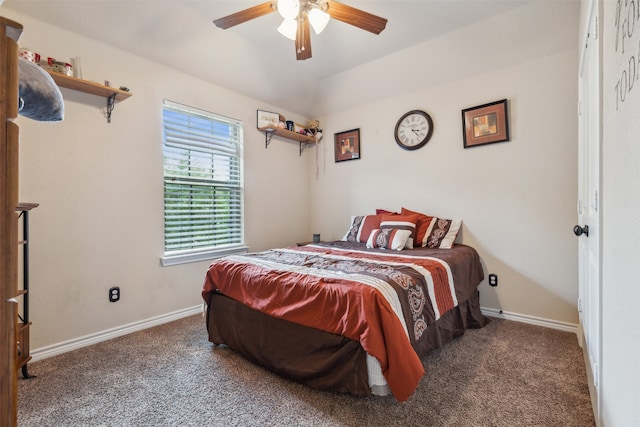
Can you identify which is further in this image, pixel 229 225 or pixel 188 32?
pixel 229 225

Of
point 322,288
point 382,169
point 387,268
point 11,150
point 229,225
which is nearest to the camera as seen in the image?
point 11,150

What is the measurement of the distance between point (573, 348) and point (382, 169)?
2.41m

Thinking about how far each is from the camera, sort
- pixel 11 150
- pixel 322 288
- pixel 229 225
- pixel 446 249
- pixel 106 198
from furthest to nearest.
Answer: pixel 229 225 < pixel 446 249 < pixel 106 198 < pixel 322 288 < pixel 11 150

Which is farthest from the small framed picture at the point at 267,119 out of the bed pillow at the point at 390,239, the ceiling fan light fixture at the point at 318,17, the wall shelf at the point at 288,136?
the bed pillow at the point at 390,239

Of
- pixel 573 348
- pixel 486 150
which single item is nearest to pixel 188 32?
pixel 486 150

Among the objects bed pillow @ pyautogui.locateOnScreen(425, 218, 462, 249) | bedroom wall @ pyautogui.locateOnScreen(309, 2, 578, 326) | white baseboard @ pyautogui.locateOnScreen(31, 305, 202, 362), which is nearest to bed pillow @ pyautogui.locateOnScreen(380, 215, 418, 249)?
bed pillow @ pyautogui.locateOnScreen(425, 218, 462, 249)

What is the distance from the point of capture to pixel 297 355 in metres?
1.72

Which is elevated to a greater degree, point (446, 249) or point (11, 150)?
point (11, 150)

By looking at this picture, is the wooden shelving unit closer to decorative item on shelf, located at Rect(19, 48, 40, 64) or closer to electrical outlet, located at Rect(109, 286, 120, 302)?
electrical outlet, located at Rect(109, 286, 120, 302)

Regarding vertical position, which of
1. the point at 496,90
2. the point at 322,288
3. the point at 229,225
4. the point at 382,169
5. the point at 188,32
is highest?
the point at 188,32

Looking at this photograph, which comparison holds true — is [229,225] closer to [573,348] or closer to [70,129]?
[70,129]

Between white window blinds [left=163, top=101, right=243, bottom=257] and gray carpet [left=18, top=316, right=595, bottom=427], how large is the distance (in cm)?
114

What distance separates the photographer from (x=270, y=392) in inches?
65.1

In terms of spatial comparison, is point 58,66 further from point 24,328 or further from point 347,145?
point 347,145
